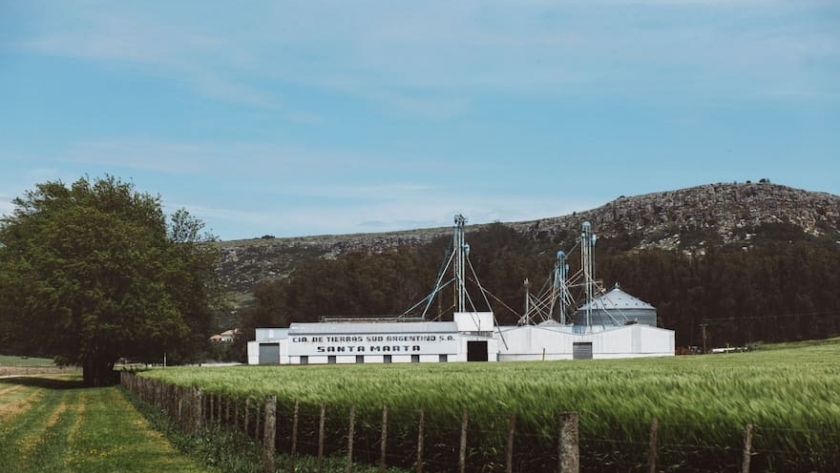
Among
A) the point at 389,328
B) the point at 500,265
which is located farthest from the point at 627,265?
the point at 389,328

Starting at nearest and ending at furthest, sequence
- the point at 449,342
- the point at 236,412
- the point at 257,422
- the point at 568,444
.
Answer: the point at 568,444 → the point at 257,422 → the point at 236,412 → the point at 449,342

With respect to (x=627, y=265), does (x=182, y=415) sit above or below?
below

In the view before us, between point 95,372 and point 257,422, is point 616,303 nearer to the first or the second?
point 95,372

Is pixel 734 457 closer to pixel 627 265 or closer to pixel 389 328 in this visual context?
pixel 389 328

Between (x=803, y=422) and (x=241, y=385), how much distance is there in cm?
2189

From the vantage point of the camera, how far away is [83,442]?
31.8 meters

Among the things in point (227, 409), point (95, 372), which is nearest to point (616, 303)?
point (95, 372)

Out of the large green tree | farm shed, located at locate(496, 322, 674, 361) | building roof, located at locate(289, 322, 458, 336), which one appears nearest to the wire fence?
the large green tree

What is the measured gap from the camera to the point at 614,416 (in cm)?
1573

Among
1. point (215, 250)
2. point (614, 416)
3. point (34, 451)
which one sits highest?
point (215, 250)

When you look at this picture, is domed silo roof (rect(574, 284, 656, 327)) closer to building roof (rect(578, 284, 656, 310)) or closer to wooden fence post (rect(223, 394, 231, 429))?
building roof (rect(578, 284, 656, 310))

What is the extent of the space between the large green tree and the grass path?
29.1 metres

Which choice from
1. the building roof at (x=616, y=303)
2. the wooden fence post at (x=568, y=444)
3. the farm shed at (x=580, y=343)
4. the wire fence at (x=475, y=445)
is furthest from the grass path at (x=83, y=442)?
the building roof at (x=616, y=303)

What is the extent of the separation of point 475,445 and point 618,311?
121 m
